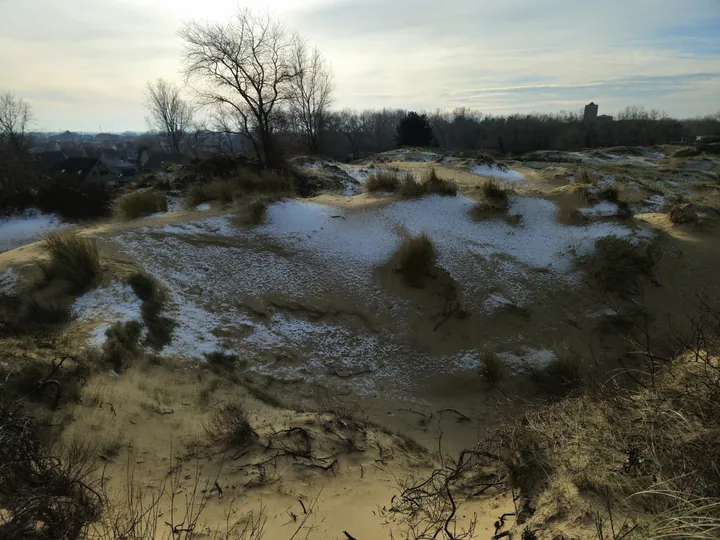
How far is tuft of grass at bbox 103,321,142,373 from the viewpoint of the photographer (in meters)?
5.09

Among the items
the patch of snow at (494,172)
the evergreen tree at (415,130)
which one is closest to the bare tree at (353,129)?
the evergreen tree at (415,130)

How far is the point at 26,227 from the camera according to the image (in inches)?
528

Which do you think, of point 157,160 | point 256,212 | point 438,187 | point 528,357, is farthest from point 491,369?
point 157,160

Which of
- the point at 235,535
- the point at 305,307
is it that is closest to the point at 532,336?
the point at 305,307

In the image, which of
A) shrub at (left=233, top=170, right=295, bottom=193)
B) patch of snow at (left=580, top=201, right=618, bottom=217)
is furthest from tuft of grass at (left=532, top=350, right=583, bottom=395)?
shrub at (left=233, top=170, right=295, bottom=193)

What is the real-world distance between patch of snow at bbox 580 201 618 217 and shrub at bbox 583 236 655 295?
1.03 meters

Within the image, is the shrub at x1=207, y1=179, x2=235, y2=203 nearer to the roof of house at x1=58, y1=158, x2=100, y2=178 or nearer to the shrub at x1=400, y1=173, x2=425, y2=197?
the shrub at x1=400, y1=173, x2=425, y2=197

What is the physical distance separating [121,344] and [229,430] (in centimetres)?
244

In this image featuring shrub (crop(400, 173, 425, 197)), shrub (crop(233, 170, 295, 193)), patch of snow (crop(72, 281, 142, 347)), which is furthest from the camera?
shrub (crop(233, 170, 295, 193))

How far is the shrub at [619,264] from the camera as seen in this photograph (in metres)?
8.50

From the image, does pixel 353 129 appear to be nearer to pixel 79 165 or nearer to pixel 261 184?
pixel 79 165

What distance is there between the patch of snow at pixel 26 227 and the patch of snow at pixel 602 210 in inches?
634

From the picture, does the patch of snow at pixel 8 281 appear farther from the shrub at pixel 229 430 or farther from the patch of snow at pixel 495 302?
the patch of snow at pixel 495 302

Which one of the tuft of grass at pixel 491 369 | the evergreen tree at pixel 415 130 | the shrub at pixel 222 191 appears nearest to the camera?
the tuft of grass at pixel 491 369
